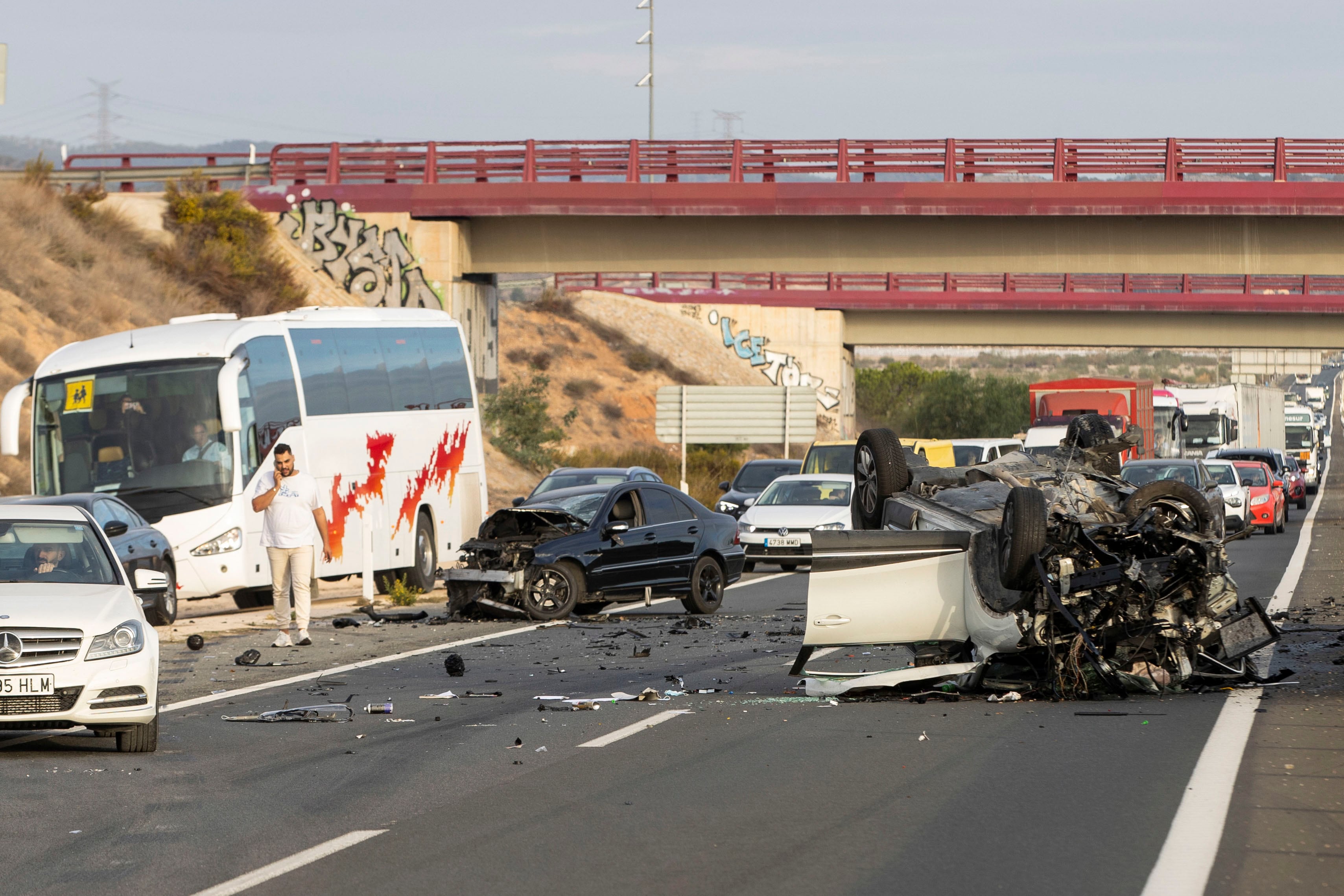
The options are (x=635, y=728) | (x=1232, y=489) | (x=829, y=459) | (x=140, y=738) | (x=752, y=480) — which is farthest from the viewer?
(x=752, y=480)

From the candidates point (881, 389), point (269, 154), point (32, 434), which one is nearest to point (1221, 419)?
point (269, 154)

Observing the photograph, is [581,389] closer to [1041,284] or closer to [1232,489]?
[1041,284]

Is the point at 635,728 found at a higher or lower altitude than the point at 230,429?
lower

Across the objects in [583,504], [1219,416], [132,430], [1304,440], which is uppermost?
[132,430]

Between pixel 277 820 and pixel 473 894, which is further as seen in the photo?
pixel 277 820

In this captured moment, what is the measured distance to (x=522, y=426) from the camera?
46.9m

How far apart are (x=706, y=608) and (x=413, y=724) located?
8996mm

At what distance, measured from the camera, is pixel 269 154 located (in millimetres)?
43156

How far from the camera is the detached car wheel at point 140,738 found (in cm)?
986

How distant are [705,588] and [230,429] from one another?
18.5ft

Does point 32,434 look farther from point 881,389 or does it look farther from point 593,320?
point 881,389

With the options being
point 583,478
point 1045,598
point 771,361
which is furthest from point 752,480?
point 771,361

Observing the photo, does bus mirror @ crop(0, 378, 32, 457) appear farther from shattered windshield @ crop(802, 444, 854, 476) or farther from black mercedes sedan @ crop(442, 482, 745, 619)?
shattered windshield @ crop(802, 444, 854, 476)

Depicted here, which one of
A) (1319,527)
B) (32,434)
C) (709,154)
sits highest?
(709,154)
